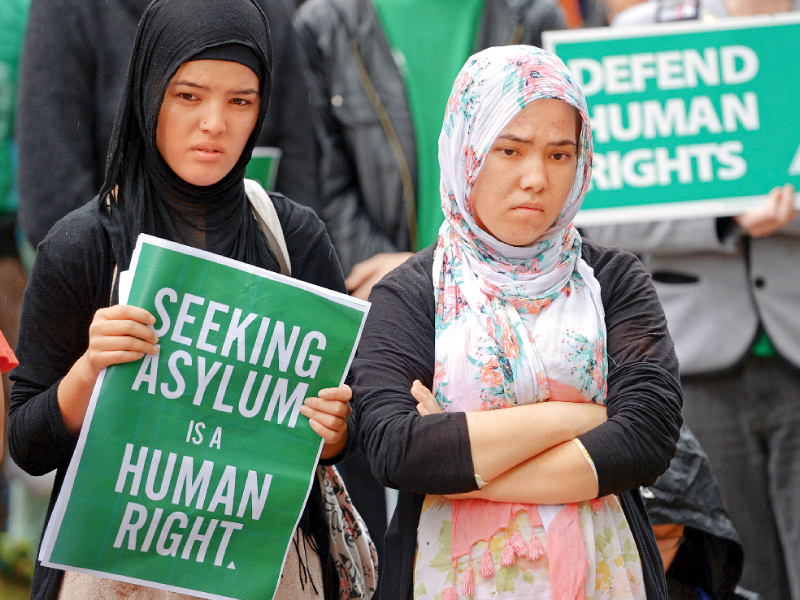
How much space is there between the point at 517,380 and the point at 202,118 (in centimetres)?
86

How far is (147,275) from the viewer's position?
1.99m

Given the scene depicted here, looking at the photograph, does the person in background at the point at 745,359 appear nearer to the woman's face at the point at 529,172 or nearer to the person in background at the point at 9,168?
the woman's face at the point at 529,172

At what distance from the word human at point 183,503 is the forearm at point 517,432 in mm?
446

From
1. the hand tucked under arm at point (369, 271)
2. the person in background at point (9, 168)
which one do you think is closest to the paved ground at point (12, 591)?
the person in background at point (9, 168)

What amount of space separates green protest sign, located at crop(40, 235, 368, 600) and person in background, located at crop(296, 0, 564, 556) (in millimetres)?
1268

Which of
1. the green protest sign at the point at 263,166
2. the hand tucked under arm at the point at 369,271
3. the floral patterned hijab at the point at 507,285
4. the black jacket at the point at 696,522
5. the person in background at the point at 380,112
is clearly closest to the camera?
the floral patterned hijab at the point at 507,285

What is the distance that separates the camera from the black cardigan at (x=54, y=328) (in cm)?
206

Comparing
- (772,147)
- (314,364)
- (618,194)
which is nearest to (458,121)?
(314,364)

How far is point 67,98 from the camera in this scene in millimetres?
2951

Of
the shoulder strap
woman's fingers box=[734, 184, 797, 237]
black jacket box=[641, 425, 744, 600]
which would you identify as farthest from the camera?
woman's fingers box=[734, 184, 797, 237]

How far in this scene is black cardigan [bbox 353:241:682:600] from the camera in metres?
1.98

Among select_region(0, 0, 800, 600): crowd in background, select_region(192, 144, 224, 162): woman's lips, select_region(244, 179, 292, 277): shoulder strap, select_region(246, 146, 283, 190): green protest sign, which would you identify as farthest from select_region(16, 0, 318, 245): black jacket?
select_region(192, 144, 224, 162): woman's lips

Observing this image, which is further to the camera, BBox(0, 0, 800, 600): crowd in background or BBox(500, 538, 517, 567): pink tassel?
BBox(0, 0, 800, 600): crowd in background

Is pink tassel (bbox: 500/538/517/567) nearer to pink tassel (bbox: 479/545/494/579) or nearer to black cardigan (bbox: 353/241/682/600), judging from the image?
pink tassel (bbox: 479/545/494/579)
